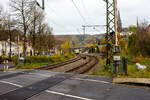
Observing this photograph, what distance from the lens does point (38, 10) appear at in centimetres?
2970

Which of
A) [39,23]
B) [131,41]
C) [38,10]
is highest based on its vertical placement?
[38,10]

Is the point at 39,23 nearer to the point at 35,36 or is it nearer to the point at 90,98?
the point at 35,36

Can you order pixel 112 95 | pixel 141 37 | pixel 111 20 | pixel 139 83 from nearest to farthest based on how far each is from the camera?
pixel 112 95 < pixel 139 83 < pixel 111 20 < pixel 141 37

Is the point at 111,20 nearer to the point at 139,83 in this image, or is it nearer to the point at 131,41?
the point at 139,83

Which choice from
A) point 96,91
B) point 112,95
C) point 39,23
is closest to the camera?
point 112,95

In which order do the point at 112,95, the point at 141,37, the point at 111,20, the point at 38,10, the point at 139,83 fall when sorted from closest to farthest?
the point at 112,95 < the point at 139,83 < the point at 111,20 < the point at 141,37 < the point at 38,10

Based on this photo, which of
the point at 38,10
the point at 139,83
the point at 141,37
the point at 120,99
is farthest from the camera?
the point at 38,10

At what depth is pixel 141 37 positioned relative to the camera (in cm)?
2395

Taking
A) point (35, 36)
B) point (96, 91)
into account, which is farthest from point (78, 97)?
point (35, 36)

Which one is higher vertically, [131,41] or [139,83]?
[131,41]

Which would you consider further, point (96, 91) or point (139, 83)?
point (139, 83)

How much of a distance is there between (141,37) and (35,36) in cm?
1970

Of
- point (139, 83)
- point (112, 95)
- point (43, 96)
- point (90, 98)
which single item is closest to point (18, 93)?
point (43, 96)

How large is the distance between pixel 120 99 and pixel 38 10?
2722cm
